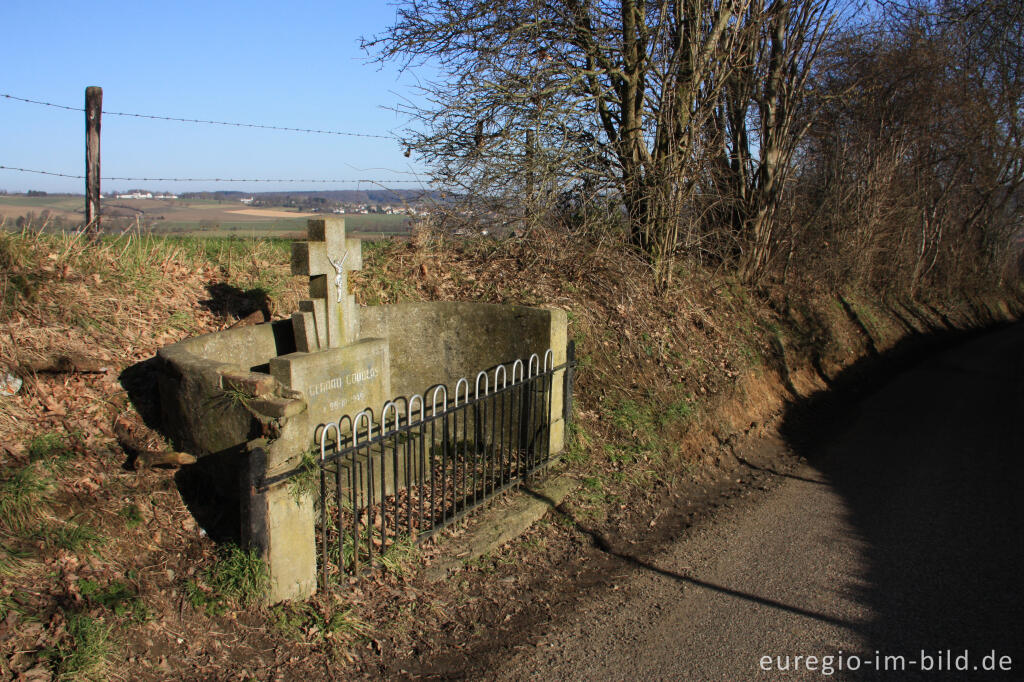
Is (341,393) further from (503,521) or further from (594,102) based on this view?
(594,102)

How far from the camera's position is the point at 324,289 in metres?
5.61

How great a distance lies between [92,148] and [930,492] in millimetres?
9164

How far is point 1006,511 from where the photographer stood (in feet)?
A: 19.9

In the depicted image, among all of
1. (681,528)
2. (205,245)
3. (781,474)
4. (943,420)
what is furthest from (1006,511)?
(205,245)

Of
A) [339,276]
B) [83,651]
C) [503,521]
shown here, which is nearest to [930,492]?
[503,521]

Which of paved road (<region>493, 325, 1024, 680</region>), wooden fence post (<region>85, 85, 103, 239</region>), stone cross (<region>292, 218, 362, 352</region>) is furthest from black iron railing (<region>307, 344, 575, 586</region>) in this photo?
wooden fence post (<region>85, 85, 103, 239</region>)

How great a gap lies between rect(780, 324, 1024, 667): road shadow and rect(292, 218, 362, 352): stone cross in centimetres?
421

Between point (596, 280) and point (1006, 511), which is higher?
point (596, 280)

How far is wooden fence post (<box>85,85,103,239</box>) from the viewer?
7625 mm

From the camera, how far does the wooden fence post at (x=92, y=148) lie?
7.62m

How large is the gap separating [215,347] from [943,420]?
889 centimetres

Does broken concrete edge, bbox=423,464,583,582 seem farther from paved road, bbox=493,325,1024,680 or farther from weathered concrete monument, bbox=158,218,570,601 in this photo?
paved road, bbox=493,325,1024,680

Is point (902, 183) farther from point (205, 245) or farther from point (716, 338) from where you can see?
point (205, 245)

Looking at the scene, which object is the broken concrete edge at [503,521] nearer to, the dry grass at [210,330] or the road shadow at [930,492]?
the dry grass at [210,330]
